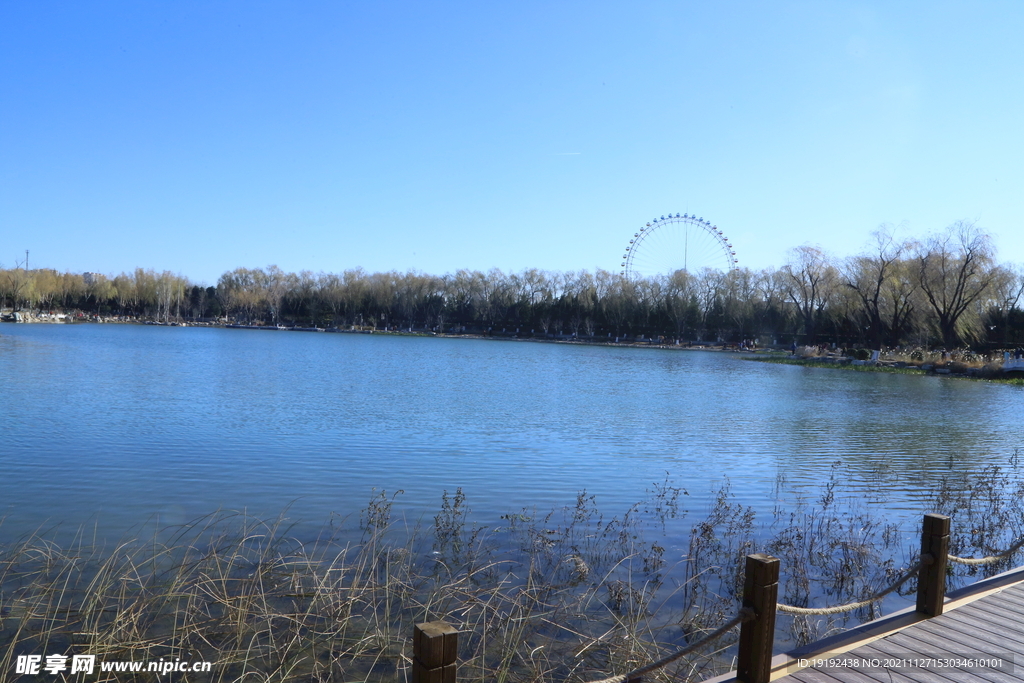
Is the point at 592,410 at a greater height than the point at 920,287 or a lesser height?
lesser

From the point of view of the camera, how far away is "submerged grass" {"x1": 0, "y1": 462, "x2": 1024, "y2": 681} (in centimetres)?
535

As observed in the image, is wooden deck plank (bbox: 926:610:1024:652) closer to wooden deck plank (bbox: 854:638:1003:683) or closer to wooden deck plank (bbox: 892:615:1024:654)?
wooden deck plank (bbox: 892:615:1024:654)

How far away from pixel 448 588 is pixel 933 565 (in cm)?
373

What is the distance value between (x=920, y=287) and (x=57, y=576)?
5916 cm

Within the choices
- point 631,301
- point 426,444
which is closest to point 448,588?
point 426,444

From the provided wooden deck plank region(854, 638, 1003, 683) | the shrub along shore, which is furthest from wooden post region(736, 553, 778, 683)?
the shrub along shore

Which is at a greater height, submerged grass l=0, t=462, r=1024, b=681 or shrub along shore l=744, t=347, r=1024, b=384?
shrub along shore l=744, t=347, r=1024, b=384

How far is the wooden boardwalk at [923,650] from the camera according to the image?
171 inches

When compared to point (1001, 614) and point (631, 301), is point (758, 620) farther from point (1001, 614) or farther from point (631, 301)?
point (631, 301)

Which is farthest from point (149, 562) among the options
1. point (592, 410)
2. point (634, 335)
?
point (634, 335)

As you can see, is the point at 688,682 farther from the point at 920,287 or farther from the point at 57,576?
the point at 920,287

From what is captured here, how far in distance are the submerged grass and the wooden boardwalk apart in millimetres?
1005

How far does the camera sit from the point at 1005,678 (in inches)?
170

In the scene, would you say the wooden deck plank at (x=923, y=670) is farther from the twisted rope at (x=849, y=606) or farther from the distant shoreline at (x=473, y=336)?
the distant shoreline at (x=473, y=336)
